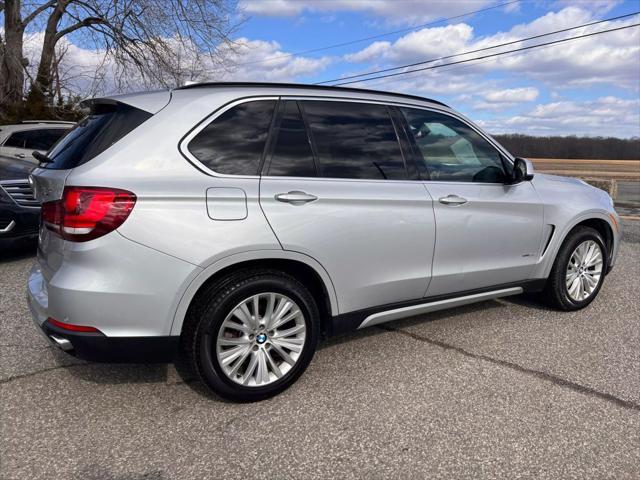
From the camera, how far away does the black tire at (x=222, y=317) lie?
2885 mm

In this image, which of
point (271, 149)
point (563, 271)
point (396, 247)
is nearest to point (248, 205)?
point (271, 149)

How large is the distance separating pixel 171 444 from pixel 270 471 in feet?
1.84

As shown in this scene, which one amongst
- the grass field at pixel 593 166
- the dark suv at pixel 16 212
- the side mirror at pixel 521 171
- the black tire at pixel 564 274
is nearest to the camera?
the side mirror at pixel 521 171

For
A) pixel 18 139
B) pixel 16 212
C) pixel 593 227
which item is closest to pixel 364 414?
pixel 593 227

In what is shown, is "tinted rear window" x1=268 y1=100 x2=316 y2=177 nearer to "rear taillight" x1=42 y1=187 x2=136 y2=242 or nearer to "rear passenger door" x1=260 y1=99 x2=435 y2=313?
"rear passenger door" x1=260 y1=99 x2=435 y2=313

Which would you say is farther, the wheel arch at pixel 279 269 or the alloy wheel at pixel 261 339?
the alloy wheel at pixel 261 339

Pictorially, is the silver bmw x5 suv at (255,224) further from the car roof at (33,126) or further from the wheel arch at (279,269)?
the car roof at (33,126)

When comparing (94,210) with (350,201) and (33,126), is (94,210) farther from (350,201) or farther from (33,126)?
(33,126)

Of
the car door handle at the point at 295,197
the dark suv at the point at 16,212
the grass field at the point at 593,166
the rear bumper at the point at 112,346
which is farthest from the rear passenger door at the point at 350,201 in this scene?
the grass field at the point at 593,166

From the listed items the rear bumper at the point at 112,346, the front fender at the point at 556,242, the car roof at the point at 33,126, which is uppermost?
the car roof at the point at 33,126

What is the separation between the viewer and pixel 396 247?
11.4ft

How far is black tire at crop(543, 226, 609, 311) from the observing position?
14.9 feet

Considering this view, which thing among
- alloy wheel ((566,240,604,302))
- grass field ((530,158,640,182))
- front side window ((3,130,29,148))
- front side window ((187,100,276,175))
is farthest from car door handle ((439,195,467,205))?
grass field ((530,158,640,182))

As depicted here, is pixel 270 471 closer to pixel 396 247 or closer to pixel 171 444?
pixel 171 444
